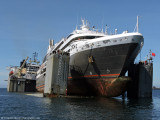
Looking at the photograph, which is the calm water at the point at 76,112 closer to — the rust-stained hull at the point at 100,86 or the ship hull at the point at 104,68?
the rust-stained hull at the point at 100,86

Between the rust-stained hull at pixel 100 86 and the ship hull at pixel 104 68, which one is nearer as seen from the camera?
the ship hull at pixel 104 68

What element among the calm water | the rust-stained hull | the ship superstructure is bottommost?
the calm water

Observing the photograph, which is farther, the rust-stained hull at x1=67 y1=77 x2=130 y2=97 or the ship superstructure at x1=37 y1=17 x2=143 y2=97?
the rust-stained hull at x1=67 y1=77 x2=130 y2=97

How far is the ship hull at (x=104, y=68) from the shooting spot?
3528 cm

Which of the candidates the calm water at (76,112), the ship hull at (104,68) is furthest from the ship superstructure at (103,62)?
the calm water at (76,112)

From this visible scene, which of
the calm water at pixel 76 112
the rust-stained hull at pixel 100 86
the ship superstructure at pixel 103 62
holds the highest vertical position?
the ship superstructure at pixel 103 62

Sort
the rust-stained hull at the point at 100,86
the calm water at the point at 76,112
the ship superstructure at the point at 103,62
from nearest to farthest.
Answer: the calm water at the point at 76,112
the ship superstructure at the point at 103,62
the rust-stained hull at the point at 100,86

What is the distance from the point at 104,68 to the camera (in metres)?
36.9

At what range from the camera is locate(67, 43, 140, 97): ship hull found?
35.3 m

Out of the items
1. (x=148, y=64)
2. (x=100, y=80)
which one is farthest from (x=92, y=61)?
(x=148, y=64)

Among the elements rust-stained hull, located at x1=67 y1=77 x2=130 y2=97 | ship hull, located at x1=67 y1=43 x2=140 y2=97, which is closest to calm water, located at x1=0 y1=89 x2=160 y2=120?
rust-stained hull, located at x1=67 y1=77 x2=130 y2=97

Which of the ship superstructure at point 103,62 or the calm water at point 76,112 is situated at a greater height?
the ship superstructure at point 103,62

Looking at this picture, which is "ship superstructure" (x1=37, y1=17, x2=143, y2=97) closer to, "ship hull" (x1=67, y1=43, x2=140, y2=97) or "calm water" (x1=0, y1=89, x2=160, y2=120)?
"ship hull" (x1=67, y1=43, x2=140, y2=97)

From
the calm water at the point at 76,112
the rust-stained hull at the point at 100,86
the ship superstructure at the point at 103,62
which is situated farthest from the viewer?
the rust-stained hull at the point at 100,86
